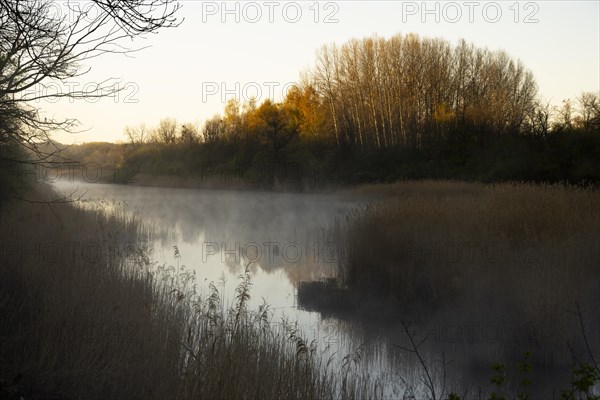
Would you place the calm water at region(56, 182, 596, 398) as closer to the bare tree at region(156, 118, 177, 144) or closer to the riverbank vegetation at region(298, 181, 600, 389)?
the riverbank vegetation at region(298, 181, 600, 389)

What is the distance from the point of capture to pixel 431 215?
38.2 feet

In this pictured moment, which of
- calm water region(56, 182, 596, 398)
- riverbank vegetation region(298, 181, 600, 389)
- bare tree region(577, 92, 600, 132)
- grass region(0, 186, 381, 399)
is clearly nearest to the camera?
grass region(0, 186, 381, 399)

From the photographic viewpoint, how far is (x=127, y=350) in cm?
555

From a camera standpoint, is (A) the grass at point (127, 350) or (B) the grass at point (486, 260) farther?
(B) the grass at point (486, 260)

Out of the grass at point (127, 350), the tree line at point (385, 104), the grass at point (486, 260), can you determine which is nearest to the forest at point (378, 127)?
the tree line at point (385, 104)

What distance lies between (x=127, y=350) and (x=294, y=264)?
25.1ft

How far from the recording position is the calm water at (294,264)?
6.84m

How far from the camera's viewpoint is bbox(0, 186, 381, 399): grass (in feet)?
15.9

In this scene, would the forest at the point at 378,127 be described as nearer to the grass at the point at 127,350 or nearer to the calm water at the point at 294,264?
the calm water at the point at 294,264

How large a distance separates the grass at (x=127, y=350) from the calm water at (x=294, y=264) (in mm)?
759

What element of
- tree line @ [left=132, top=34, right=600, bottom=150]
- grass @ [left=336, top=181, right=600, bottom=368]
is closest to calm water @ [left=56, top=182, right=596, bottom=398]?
grass @ [left=336, top=181, right=600, bottom=368]

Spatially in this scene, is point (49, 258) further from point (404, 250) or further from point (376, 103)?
point (376, 103)

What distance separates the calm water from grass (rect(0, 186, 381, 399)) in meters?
0.76

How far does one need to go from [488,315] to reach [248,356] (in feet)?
13.2
